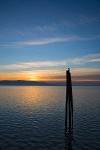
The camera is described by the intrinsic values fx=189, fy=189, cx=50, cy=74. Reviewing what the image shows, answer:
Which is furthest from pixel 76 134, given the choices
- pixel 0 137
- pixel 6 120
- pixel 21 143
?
pixel 6 120

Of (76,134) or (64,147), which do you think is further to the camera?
(76,134)

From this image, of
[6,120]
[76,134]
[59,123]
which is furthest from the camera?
[6,120]

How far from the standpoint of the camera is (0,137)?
38.2m

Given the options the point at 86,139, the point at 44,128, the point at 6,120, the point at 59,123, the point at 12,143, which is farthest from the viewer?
the point at 6,120

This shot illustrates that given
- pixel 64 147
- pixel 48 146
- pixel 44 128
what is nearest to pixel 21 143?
pixel 48 146

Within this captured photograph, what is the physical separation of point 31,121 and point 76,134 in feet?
56.2

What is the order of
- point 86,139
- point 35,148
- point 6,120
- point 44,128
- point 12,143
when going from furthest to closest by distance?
point 6,120 < point 44,128 < point 86,139 < point 12,143 < point 35,148

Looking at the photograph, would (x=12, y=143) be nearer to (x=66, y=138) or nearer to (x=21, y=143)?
(x=21, y=143)

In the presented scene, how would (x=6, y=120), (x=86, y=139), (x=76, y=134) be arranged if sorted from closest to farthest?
(x=86, y=139)
(x=76, y=134)
(x=6, y=120)

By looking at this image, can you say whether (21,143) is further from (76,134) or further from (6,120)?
(6,120)

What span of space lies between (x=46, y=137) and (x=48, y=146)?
5083 millimetres

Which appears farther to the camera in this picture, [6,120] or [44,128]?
[6,120]

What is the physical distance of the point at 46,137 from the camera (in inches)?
1527

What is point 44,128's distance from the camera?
151ft
